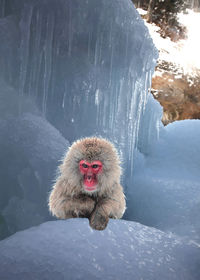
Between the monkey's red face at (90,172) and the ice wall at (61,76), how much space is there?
4.61 ft

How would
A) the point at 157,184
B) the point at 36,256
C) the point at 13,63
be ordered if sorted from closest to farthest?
1. the point at 36,256
2. the point at 13,63
3. the point at 157,184

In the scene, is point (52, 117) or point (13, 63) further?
point (52, 117)

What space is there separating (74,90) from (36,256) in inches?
126

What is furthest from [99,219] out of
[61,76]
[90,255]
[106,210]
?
[61,76]

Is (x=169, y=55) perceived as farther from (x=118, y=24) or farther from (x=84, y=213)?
(x=84, y=213)

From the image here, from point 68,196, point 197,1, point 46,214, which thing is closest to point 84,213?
point 68,196

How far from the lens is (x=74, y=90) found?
4.64m

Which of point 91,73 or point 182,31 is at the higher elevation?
point 182,31

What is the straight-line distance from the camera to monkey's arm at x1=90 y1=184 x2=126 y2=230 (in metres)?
2.36

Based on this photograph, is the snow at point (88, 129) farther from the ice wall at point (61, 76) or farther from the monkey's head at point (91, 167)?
the monkey's head at point (91, 167)

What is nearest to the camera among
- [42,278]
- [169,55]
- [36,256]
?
[42,278]

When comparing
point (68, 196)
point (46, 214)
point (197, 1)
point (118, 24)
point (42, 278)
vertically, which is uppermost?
point (197, 1)

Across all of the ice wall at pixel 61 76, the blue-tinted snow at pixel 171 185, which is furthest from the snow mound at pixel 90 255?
the ice wall at pixel 61 76

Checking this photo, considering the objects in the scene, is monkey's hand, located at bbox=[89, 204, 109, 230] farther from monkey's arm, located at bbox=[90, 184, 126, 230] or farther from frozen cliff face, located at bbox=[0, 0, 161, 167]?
frozen cliff face, located at bbox=[0, 0, 161, 167]
